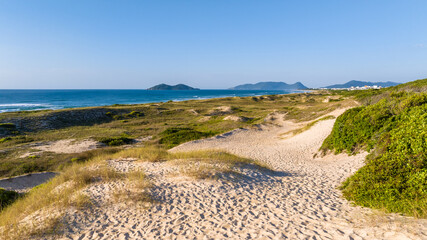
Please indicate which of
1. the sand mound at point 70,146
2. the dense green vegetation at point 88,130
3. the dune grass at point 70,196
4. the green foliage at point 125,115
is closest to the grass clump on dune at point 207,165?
the dune grass at point 70,196

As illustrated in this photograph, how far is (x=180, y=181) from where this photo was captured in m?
10.3

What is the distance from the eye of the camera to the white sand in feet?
20.2

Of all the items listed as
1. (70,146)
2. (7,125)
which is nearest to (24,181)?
(70,146)

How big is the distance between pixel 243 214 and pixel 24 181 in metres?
17.5

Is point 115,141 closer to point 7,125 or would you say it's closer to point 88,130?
point 88,130

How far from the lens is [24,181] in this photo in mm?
16281

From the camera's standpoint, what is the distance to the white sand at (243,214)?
243 inches

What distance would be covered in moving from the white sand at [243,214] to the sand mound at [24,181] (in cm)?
992

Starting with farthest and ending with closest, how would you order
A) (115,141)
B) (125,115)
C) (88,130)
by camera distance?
1. (125,115)
2. (88,130)
3. (115,141)

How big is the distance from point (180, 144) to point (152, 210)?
18.9 m

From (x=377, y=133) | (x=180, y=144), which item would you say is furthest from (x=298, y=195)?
(x=180, y=144)

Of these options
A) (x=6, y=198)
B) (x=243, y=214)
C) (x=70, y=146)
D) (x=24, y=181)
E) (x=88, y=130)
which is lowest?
(x=24, y=181)

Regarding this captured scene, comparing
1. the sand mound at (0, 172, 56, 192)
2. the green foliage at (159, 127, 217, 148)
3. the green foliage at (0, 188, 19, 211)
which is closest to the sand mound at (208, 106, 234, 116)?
the green foliage at (159, 127, 217, 148)

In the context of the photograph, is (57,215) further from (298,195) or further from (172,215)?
(298,195)
